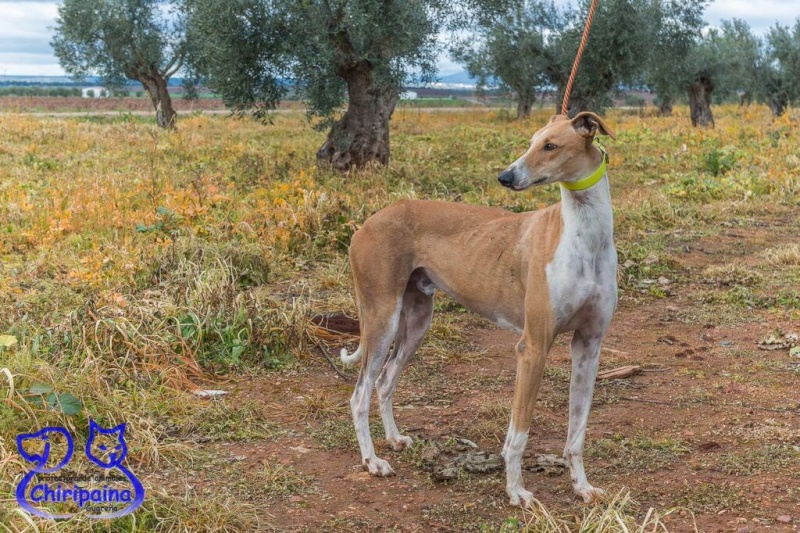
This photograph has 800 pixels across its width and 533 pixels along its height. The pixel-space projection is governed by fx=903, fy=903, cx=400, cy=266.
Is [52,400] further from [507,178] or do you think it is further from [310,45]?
[310,45]

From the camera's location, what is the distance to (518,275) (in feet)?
15.9

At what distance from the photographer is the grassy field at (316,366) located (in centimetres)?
466

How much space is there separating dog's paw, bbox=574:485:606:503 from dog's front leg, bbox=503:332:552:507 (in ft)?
0.94

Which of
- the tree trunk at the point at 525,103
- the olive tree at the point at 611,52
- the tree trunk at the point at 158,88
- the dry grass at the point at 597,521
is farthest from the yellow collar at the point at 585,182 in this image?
the tree trunk at the point at 525,103

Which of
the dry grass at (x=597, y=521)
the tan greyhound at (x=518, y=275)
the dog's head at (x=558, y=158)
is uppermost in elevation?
the dog's head at (x=558, y=158)

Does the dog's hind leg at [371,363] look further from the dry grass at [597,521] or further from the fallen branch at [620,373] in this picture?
the fallen branch at [620,373]

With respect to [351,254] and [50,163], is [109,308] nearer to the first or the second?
[351,254]

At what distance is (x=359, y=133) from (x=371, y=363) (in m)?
10.7

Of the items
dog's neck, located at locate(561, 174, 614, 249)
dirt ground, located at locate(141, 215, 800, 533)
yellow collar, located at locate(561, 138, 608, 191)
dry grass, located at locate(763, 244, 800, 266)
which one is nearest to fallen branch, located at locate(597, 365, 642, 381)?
dirt ground, located at locate(141, 215, 800, 533)

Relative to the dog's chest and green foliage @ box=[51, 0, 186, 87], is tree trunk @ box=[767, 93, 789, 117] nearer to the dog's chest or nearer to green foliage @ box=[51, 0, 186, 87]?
green foliage @ box=[51, 0, 186, 87]

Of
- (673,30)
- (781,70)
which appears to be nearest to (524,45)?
(673,30)

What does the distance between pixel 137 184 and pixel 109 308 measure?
20.2 feet

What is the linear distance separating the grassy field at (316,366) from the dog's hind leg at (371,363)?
15cm

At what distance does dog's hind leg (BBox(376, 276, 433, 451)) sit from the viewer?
549cm
